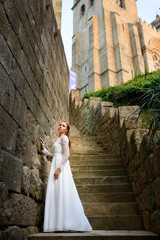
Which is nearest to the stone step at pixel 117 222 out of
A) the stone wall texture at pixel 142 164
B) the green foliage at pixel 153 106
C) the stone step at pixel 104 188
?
the stone wall texture at pixel 142 164

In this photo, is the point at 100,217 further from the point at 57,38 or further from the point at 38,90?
the point at 57,38

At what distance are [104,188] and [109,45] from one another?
976 inches

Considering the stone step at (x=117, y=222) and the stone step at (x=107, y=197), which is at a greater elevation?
the stone step at (x=107, y=197)

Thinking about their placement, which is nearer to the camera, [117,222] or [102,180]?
[117,222]

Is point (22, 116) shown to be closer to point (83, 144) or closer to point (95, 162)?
point (95, 162)

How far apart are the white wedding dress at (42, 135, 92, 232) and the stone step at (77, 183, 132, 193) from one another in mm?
1371

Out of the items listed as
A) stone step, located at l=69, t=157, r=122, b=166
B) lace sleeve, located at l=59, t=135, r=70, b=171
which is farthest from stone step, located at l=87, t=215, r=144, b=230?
stone step, located at l=69, t=157, r=122, b=166

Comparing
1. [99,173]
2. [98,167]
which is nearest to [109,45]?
[98,167]

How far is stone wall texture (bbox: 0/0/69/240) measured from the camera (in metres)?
2.06

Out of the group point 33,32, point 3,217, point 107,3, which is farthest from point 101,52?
point 3,217

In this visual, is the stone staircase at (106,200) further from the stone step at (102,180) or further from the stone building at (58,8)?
the stone building at (58,8)

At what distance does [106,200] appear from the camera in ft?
13.0

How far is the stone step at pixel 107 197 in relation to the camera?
156 inches

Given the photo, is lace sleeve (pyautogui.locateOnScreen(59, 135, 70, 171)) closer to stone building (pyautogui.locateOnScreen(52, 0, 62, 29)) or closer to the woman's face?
the woman's face
